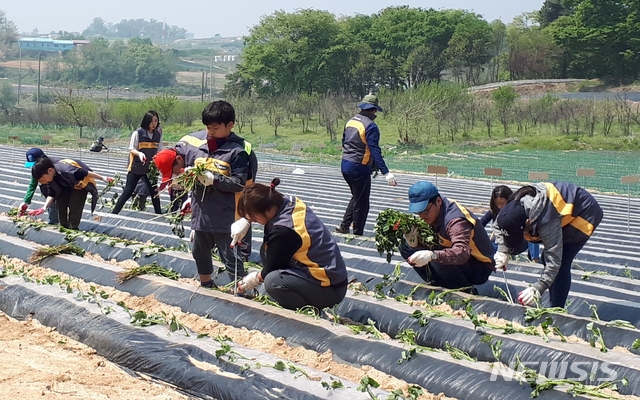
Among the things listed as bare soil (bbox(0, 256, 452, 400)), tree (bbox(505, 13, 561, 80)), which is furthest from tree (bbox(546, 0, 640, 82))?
bare soil (bbox(0, 256, 452, 400))

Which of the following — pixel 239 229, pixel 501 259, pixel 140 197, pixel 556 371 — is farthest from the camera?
pixel 140 197

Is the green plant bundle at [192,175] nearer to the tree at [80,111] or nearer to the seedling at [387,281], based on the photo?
the seedling at [387,281]

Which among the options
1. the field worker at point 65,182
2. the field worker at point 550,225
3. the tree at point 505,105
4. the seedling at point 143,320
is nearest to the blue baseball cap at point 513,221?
the field worker at point 550,225

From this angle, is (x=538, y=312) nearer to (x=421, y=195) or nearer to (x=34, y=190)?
(x=421, y=195)

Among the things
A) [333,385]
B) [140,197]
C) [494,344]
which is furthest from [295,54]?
[333,385]

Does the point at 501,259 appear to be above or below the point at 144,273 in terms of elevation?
above

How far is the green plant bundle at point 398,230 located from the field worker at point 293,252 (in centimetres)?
93

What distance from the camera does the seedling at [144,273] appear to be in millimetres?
6449

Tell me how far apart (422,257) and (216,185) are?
153 centimetres

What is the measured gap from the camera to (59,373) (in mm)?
4422

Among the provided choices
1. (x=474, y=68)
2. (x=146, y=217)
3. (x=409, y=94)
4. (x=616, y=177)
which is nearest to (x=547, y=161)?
(x=616, y=177)

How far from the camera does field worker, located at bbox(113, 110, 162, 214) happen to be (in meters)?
9.52

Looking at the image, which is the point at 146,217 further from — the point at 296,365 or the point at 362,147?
the point at 296,365

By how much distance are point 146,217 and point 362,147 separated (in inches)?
123
